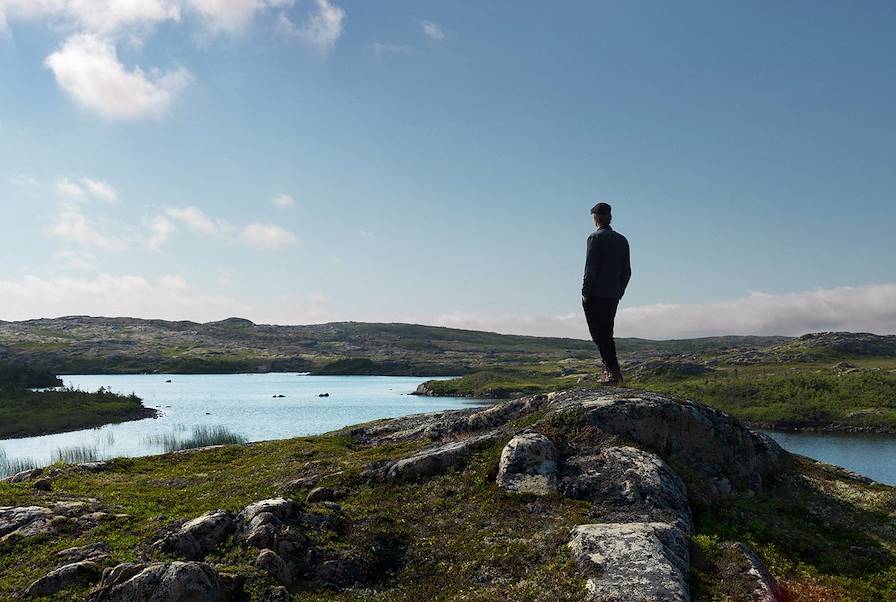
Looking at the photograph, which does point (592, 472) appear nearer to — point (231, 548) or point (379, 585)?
point (379, 585)

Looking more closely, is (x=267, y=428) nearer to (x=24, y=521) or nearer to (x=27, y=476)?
(x=27, y=476)

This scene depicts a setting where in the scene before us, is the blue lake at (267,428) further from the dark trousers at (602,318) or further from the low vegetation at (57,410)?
the dark trousers at (602,318)

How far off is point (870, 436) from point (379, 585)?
116 m

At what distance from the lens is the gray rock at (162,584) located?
11977 millimetres

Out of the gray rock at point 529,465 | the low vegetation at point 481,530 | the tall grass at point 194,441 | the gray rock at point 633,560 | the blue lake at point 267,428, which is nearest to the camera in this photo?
the gray rock at point 633,560

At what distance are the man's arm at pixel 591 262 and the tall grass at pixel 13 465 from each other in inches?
2253

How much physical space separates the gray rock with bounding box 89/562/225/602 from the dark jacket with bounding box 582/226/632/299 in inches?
704

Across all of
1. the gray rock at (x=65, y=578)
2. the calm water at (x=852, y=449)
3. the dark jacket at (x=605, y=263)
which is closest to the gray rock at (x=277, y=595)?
the gray rock at (x=65, y=578)

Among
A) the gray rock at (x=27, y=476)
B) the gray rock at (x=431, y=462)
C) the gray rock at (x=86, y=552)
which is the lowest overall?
the gray rock at (x=27, y=476)

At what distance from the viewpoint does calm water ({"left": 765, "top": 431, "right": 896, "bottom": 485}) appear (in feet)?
249

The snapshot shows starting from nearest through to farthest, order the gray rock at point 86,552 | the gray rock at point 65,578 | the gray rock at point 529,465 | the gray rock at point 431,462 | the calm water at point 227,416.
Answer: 1. the gray rock at point 65,578
2. the gray rock at point 86,552
3. the gray rock at point 529,465
4. the gray rock at point 431,462
5. the calm water at point 227,416

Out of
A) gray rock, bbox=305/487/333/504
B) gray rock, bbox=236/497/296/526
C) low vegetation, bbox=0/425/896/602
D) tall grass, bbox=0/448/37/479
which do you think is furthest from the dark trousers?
tall grass, bbox=0/448/37/479

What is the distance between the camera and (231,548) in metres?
14.6

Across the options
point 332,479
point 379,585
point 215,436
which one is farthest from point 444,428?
point 215,436
